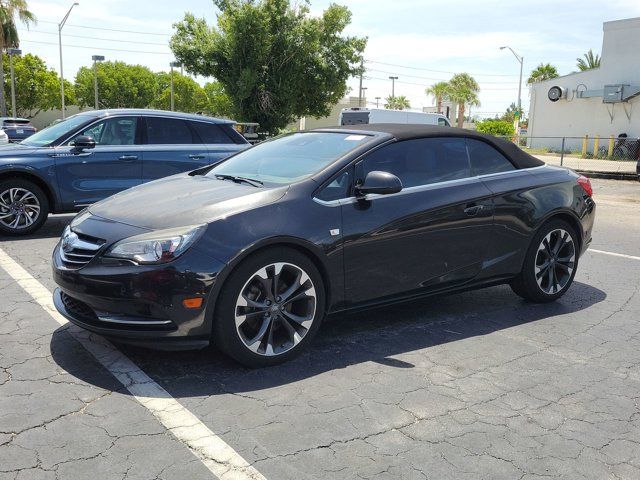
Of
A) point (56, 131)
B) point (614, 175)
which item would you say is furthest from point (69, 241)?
point (614, 175)

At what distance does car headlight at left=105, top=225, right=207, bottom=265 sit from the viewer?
363 cm

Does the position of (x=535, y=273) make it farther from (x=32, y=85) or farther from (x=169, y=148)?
(x=32, y=85)

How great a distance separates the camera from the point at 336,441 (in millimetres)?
3074

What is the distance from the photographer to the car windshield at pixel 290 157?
175 inches

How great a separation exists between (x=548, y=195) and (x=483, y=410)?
2575 millimetres

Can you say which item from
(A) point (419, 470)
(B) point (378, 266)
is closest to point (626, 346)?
(B) point (378, 266)

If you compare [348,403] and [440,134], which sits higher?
[440,134]

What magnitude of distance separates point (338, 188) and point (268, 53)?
28.1 m

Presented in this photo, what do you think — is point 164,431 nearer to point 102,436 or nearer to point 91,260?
point 102,436

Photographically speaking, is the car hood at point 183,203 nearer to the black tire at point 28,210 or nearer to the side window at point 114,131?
the black tire at point 28,210

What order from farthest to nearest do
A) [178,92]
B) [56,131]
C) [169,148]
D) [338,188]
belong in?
[178,92], [169,148], [56,131], [338,188]

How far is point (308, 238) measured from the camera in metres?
3.98

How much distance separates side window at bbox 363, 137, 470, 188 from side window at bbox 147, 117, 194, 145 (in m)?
5.10

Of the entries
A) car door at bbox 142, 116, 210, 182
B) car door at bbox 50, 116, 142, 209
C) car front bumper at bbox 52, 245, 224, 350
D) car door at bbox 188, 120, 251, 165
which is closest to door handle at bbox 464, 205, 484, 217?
car front bumper at bbox 52, 245, 224, 350
